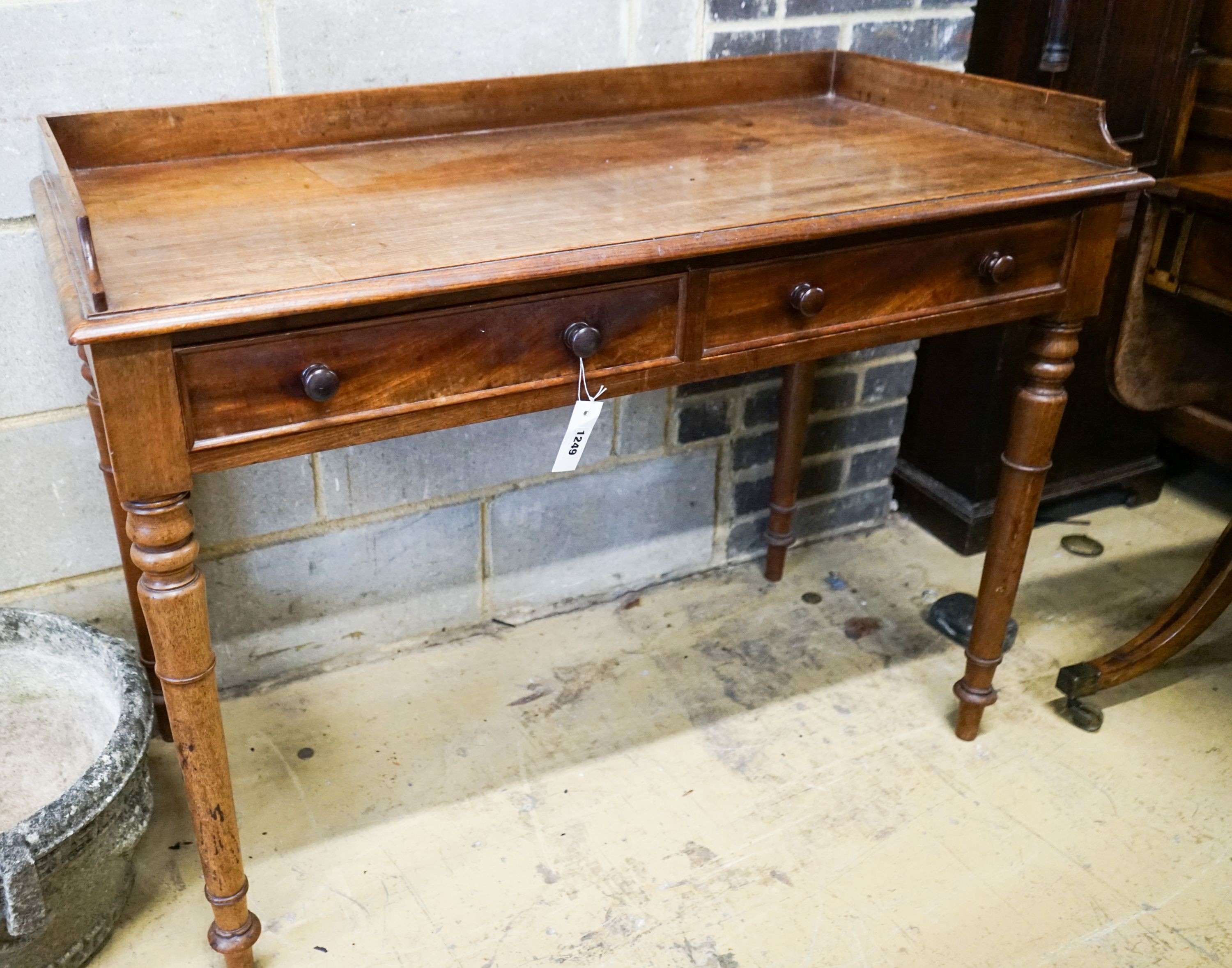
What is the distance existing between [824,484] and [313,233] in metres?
1.42

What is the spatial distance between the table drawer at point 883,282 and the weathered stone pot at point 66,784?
89 cm

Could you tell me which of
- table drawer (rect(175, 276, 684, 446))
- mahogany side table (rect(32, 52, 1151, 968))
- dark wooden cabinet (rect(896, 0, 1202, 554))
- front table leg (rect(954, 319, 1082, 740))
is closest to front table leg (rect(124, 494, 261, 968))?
mahogany side table (rect(32, 52, 1151, 968))

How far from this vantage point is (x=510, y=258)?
47.6 inches

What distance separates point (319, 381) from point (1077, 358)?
1.79 metres

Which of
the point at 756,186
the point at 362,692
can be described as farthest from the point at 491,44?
the point at 362,692

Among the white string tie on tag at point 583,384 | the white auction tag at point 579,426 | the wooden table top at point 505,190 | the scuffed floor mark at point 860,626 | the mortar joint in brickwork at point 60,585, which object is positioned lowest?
the scuffed floor mark at point 860,626

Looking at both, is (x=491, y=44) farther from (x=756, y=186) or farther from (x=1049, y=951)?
(x=1049, y=951)

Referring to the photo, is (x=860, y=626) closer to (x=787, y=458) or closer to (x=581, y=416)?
(x=787, y=458)

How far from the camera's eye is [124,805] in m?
1.44

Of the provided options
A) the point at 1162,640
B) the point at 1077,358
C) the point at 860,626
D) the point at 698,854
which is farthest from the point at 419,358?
the point at 1077,358

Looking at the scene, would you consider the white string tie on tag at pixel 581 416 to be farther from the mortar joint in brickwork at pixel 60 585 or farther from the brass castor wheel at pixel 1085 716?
the brass castor wheel at pixel 1085 716

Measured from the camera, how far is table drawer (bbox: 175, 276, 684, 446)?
1.14 m

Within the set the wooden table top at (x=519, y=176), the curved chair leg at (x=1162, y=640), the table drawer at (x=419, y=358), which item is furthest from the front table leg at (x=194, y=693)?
the curved chair leg at (x=1162, y=640)

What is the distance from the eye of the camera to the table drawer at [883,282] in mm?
1380
